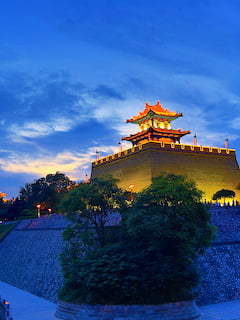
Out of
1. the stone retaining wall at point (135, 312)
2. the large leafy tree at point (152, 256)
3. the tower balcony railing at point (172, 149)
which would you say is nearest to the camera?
the stone retaining wall at point (135, 312)

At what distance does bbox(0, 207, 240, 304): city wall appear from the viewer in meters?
17.9

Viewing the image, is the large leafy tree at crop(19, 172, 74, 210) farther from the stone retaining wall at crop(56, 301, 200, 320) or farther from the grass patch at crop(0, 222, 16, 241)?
the stone retaining wall at crop(56, 301, 200, 320)

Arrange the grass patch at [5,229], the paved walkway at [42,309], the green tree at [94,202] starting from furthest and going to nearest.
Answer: the grass patch at [5,229]
the green tree at [94,202]
the paved walkway at [42,309]

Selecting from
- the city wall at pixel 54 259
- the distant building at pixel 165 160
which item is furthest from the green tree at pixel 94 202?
the distant building at pixel 165 160

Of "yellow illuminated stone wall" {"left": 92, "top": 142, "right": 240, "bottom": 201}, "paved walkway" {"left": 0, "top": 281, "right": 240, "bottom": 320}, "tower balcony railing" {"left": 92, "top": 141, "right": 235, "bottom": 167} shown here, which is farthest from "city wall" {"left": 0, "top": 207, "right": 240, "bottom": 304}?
"tower balcony railing" {"left": 92, "top": 141, "right": 235, "bottom": 167}

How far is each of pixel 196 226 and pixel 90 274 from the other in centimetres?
475

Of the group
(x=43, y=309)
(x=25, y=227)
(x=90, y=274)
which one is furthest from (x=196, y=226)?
(x=25, y=227)

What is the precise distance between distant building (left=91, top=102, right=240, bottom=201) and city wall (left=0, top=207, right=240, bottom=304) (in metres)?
10.6

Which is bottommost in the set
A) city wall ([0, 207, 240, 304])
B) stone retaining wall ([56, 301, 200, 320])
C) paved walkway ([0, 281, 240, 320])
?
paved walkway ([0, 281, 240, 320])

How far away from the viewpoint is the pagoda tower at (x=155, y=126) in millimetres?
40219

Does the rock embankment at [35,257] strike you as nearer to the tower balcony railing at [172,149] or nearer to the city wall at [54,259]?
the city wall at [54,259]

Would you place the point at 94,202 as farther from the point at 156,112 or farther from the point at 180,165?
the point at 156,112

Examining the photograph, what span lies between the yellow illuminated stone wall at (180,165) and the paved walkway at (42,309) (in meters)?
17.3

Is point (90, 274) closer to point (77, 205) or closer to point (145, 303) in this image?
point (145, 303)
